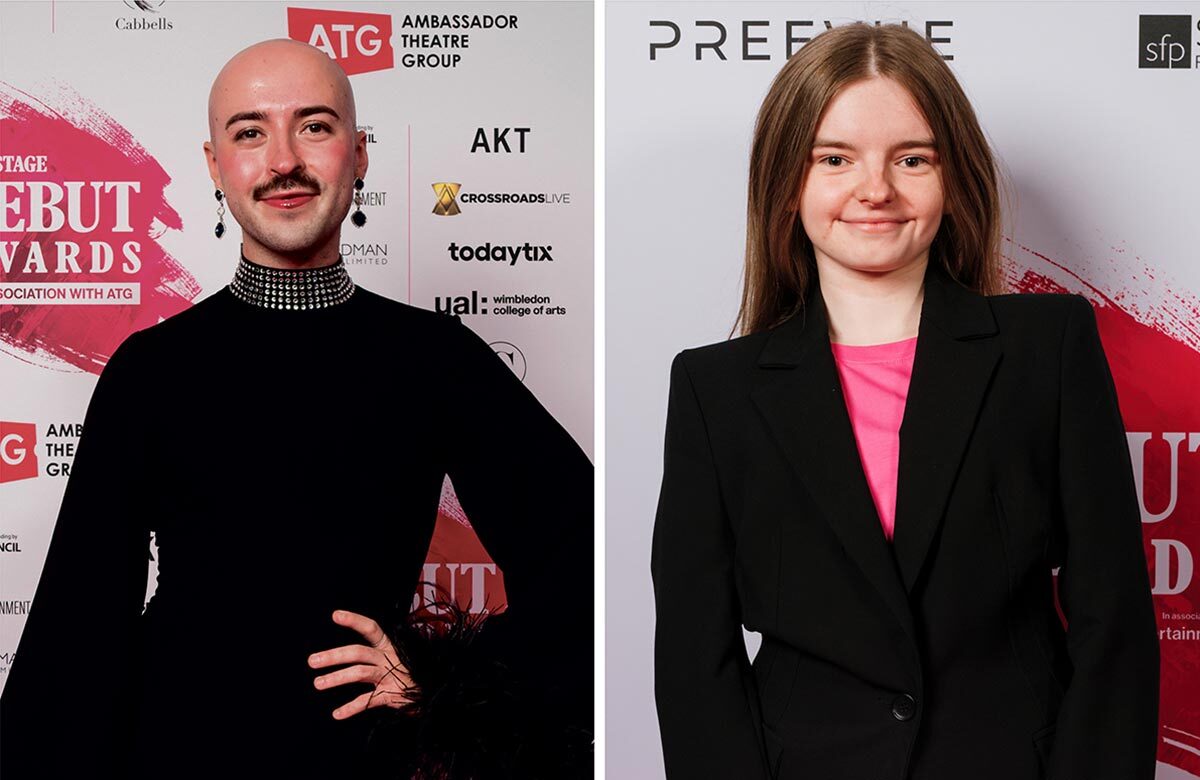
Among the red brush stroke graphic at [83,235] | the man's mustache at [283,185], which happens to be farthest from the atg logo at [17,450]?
the man's mustache at [283,185]

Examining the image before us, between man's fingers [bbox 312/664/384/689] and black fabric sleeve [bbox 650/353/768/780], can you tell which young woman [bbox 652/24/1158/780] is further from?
man's fingers [bbox 312/664/384/689]

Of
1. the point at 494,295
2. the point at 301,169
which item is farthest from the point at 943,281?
the point at 494,295

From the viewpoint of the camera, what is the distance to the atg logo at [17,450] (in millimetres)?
3375

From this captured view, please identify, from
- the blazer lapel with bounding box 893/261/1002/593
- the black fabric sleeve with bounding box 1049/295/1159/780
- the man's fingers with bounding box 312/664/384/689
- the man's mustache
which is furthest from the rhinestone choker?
the black fabric sleeve with bounding box 1049/295/1159/780

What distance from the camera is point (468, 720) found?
101 inches

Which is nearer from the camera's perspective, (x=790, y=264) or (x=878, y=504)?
(x=878, y=504)

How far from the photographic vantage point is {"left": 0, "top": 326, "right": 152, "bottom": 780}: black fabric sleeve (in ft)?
8.62

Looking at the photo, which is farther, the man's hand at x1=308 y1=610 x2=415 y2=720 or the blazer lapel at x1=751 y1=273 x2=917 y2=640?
the man's hand at x1=308 y1=610 x2=415 y2=720

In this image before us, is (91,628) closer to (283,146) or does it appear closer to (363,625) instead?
(363,625)

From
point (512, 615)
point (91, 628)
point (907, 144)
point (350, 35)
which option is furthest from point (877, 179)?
point (350, 35)

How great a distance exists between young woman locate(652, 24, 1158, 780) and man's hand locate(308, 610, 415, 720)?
0.75 metres

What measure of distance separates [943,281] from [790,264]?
0.25m

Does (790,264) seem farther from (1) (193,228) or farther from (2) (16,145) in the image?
(2) (16,145)

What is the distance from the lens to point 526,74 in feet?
11.3
